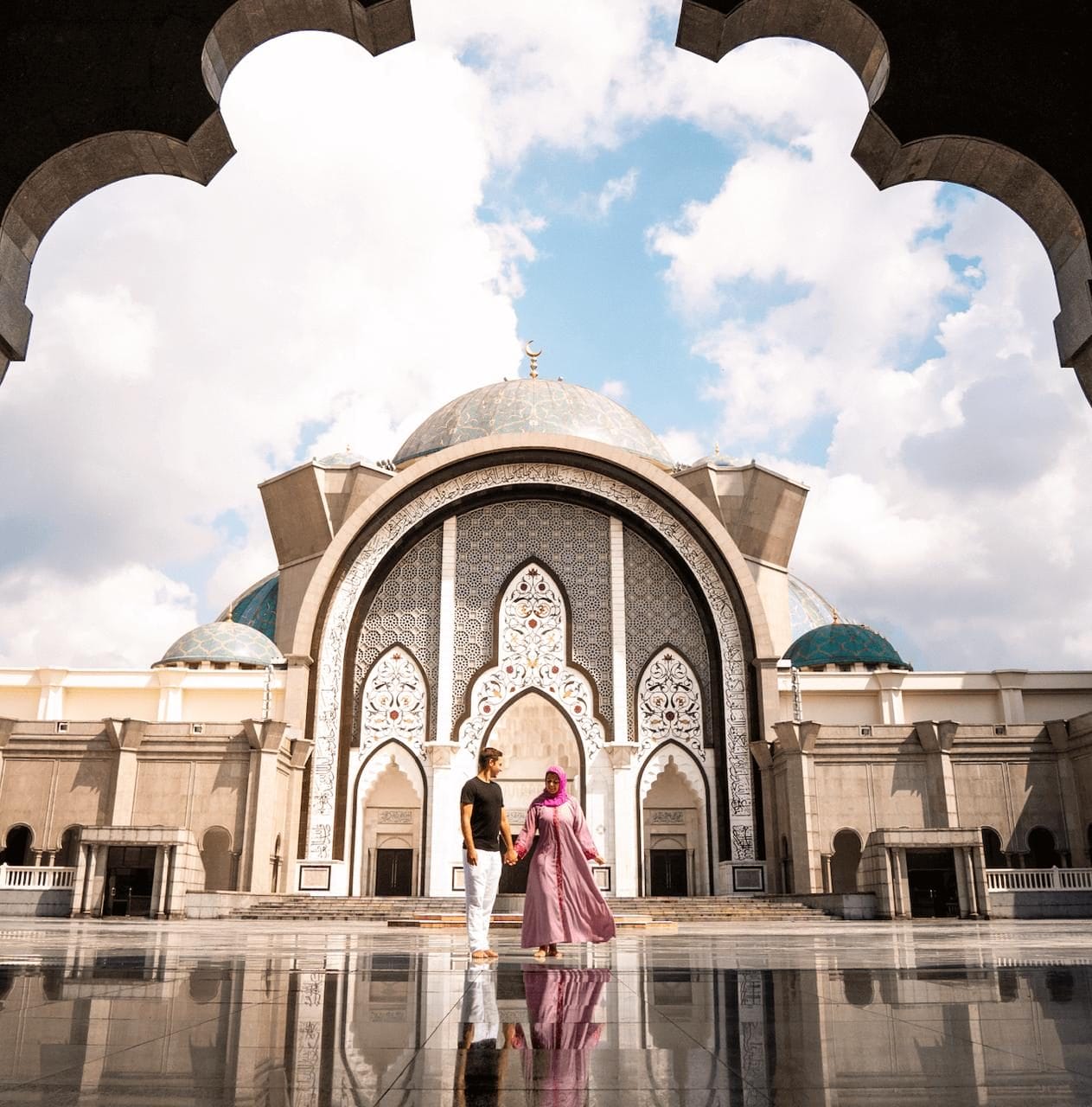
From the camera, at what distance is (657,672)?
19.9 metres

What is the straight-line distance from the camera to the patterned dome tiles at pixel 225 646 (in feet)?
74.1

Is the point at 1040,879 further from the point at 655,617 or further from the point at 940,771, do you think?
the point at 655,617

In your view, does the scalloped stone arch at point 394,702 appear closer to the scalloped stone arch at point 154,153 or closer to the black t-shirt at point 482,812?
the black t-shirt at point 482,812

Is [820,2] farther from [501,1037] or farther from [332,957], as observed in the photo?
[332,957]

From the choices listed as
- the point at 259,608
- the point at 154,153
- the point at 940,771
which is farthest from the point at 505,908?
the point at 259,608

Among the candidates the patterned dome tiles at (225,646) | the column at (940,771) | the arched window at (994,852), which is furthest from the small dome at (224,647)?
the arched window at (994,852)

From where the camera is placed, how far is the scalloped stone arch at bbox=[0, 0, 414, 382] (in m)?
4.23

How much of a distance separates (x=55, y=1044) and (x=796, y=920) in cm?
1324

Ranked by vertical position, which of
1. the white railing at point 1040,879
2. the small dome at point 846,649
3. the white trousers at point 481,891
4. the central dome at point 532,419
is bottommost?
the white trousers at point 481,891

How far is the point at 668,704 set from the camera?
19.8 metres

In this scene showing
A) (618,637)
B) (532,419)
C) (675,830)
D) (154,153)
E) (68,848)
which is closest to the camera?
(154,153)

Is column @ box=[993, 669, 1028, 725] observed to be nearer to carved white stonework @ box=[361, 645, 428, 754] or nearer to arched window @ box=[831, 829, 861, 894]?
arched window @ box=[831, 829, 861, 894]

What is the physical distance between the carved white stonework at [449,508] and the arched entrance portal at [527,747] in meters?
2.92

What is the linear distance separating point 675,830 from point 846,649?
557 cm
